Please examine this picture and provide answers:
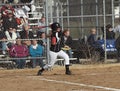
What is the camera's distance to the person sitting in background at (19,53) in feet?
58.4

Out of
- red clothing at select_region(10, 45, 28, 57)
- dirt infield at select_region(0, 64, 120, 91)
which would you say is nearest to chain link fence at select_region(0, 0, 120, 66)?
red clothing at select_region(10, 45, 28, 57)

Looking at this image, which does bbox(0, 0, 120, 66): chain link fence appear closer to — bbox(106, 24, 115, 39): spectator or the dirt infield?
bbox(106, 24, 115, 39): spectator

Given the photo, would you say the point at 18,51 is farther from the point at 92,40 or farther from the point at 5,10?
the point at 92,40

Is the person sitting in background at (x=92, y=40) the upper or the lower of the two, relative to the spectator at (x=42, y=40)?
lower

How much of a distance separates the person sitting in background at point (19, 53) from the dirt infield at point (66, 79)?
25.0 inches

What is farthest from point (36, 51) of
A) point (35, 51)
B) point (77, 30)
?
point (77, 30)

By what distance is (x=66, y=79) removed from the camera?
14414 millimetres

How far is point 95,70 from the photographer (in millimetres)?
17297

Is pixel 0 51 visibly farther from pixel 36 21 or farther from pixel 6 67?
pixel 36 21

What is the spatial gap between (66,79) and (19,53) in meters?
3.92

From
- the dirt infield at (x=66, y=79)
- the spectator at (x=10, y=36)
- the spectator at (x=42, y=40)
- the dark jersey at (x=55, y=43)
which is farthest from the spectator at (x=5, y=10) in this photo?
the dark jersey at (x=55, y=43)

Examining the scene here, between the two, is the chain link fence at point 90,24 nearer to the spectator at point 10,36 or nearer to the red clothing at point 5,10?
the red clothing at point 5,10

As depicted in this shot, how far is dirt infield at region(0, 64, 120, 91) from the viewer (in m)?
12.5

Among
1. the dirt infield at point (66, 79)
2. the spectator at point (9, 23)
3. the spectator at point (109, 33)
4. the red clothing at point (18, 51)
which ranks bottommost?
the dirt infield at point (66, 79)
